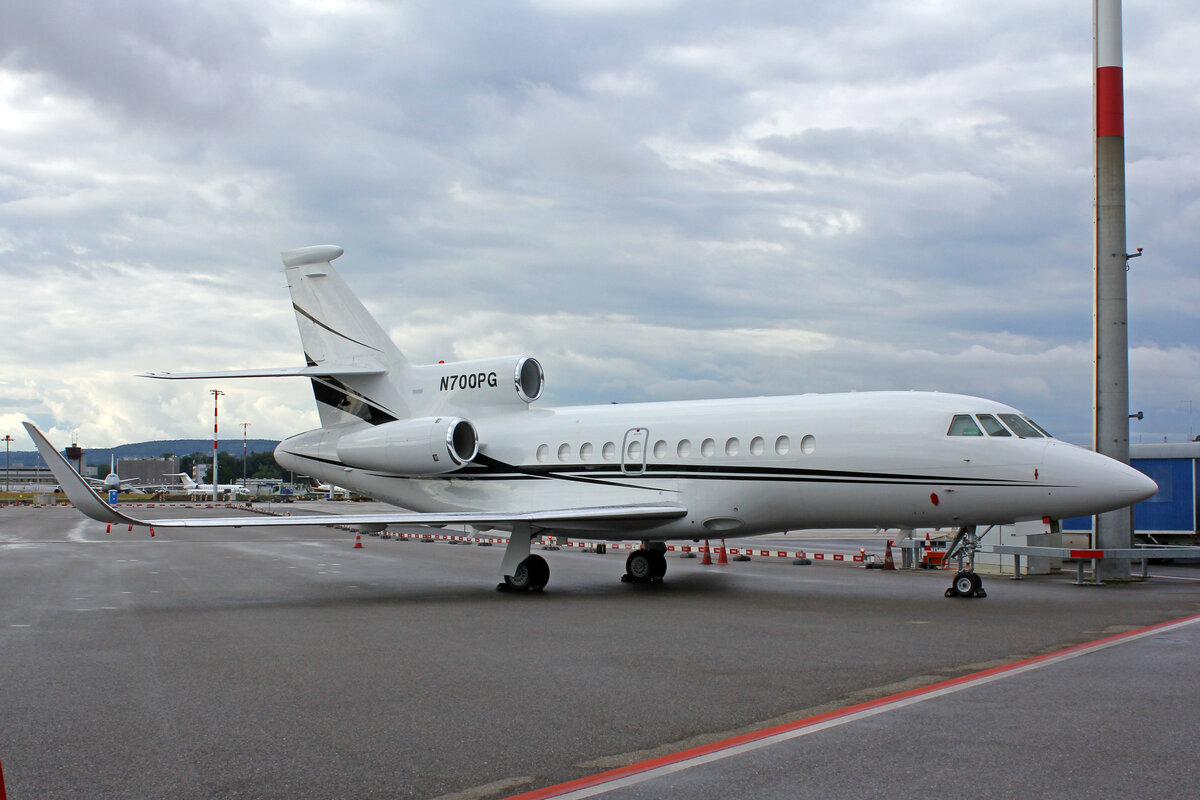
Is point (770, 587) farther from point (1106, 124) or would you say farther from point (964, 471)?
point (1106, 124)

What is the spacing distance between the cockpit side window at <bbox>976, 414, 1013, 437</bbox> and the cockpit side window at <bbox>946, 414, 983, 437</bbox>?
0.12 m

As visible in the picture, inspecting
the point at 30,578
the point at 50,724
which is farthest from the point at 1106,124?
the point at 30,578

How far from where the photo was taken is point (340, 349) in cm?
2055

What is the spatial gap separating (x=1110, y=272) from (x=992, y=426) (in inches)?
250

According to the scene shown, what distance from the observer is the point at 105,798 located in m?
5.05

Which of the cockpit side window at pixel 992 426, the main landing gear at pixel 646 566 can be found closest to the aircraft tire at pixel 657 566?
the main landing gear at pixel 646 566

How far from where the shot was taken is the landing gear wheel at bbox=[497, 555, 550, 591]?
53.7 feet

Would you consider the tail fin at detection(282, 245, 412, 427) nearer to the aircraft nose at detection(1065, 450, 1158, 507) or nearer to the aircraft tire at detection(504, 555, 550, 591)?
the aircraft tire at detection(504, 555, 550, 591)

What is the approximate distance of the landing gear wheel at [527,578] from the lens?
1638 cm

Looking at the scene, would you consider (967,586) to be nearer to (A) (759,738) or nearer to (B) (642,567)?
(B) (642,567)

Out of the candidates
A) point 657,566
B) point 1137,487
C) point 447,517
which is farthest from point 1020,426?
point 447,517

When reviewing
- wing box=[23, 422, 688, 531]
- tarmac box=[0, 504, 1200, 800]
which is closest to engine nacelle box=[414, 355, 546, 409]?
wing box=[23, 422, 688, 531]

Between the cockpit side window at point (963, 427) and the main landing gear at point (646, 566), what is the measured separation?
597 centimetres

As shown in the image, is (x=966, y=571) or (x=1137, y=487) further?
(x=966, y=571)
